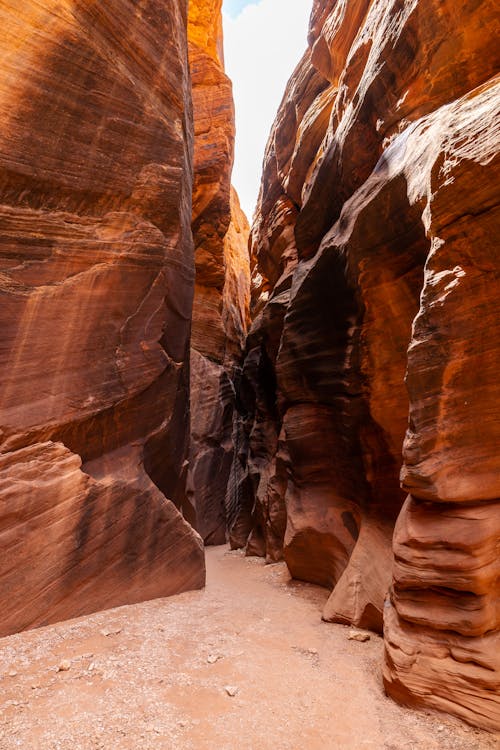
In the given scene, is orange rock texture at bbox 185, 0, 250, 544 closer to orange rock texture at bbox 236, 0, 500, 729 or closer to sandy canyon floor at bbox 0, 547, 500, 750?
orange rock texture at bbox 236, 0, 500, 729

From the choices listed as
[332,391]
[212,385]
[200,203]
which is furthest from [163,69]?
[212,385]

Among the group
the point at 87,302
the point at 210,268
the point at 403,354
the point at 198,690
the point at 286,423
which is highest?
the point at 210,268

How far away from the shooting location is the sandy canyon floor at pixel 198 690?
3.02 m

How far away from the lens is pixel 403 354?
641 cm

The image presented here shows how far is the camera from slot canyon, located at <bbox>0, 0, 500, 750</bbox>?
11.8 ft

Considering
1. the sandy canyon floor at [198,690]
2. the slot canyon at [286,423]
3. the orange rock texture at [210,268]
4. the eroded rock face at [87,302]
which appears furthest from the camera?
the orange rock texture at [210,268]

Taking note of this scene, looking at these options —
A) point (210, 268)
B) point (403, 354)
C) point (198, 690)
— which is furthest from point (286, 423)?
point (210, 268)

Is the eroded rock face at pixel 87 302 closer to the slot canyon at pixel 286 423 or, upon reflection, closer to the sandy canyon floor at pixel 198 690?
the slot canyon at pixel 286 423

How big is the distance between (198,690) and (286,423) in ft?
22.6

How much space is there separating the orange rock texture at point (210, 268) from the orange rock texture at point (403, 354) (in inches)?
205

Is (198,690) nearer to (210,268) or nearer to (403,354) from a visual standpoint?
(403,354)

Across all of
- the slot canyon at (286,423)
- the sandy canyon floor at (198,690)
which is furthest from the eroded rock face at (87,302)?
the sandy canyon floor at (198,690)

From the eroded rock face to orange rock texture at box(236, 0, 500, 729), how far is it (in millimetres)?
3187

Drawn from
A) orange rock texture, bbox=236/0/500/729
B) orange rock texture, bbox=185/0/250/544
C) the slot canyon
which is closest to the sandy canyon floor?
the slot canyon
